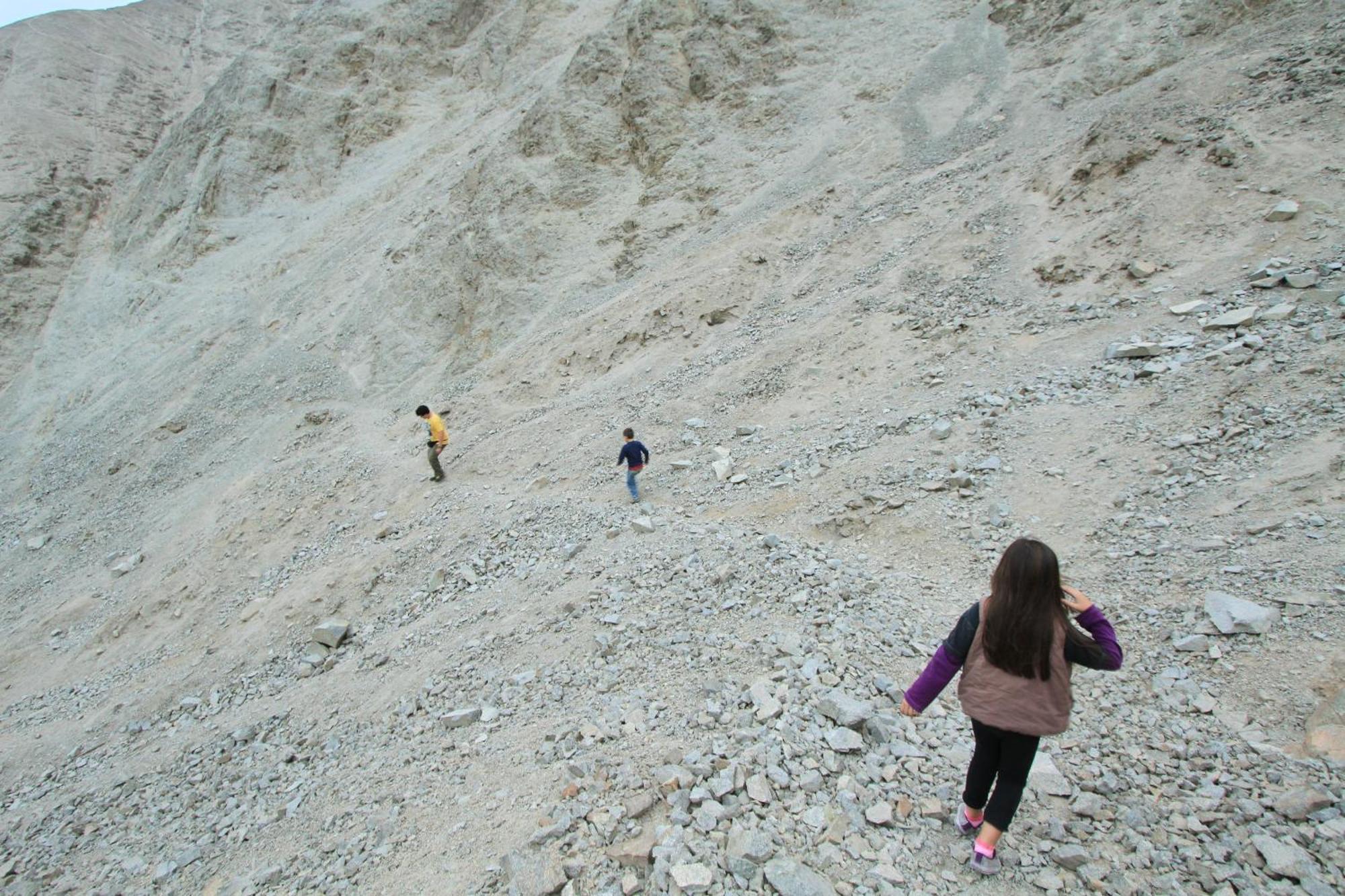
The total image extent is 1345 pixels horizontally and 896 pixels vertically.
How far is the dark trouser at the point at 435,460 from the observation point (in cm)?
1270

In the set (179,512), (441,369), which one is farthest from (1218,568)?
(179,512)

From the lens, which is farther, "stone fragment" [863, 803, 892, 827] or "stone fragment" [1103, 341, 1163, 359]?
"stone fragment" [1103, 341, 1163, 359]

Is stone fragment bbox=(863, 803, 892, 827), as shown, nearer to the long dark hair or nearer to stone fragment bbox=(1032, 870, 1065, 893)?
stone fragment bbox=(1032, 870, 1065, 893)

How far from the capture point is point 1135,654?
498cm

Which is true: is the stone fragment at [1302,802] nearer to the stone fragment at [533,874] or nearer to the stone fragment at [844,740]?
the stone fragment at [844,740]

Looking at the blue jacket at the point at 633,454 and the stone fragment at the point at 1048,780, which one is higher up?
the blue jacket at the point at 633,454

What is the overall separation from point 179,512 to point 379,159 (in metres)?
20.8

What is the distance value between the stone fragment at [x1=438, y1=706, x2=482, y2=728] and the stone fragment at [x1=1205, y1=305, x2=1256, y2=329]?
9829 mm

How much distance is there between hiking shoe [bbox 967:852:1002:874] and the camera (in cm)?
352

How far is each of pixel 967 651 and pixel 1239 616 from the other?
3030 millimetres

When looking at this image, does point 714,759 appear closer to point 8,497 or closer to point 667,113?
point 667,113

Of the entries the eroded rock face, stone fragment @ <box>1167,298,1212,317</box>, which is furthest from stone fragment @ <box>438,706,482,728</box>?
the eroded rock face

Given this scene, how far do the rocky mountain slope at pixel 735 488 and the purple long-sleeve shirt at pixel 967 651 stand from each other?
0.98m

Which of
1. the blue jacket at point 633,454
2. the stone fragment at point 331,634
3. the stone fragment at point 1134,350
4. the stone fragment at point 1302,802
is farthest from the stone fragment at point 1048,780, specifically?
the stone fragment at point 331,634
